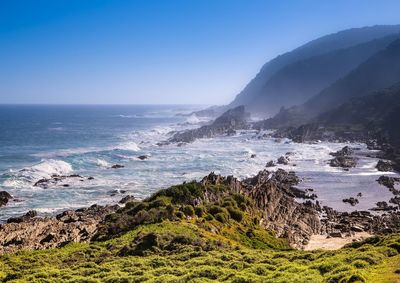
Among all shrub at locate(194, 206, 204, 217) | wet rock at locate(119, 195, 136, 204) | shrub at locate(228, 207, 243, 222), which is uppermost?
shrub at locate(194, 206, 204, 217)

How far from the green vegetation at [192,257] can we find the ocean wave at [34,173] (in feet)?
129

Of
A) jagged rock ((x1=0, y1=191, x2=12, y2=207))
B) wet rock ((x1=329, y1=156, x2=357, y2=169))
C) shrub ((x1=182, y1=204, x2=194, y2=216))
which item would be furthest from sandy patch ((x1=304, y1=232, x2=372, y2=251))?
wet rock ((x1=329, y1=156, x2=357, y2=169))

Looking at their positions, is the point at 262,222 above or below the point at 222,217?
below

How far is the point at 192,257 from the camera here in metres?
29.1

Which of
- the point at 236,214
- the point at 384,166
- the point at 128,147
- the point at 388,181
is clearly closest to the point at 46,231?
the point at 236,214

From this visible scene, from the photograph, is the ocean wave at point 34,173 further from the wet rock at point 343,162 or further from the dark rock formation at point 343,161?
the dark rock formation at point 343,161

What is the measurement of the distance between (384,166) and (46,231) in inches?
3107

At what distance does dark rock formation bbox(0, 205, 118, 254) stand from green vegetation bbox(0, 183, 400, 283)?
11.2ft

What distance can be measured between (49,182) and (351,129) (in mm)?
125402

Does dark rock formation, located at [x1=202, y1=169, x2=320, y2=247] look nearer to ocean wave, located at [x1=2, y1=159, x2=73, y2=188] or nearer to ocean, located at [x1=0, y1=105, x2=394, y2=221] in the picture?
ocean, located at [x1=0, y1=105, x2=394, y2=221]

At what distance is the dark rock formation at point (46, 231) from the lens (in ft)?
147

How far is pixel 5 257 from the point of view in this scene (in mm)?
35469

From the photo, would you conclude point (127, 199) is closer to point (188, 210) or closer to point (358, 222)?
point (188, 210)

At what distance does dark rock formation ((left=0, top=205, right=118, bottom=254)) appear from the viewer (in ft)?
147
